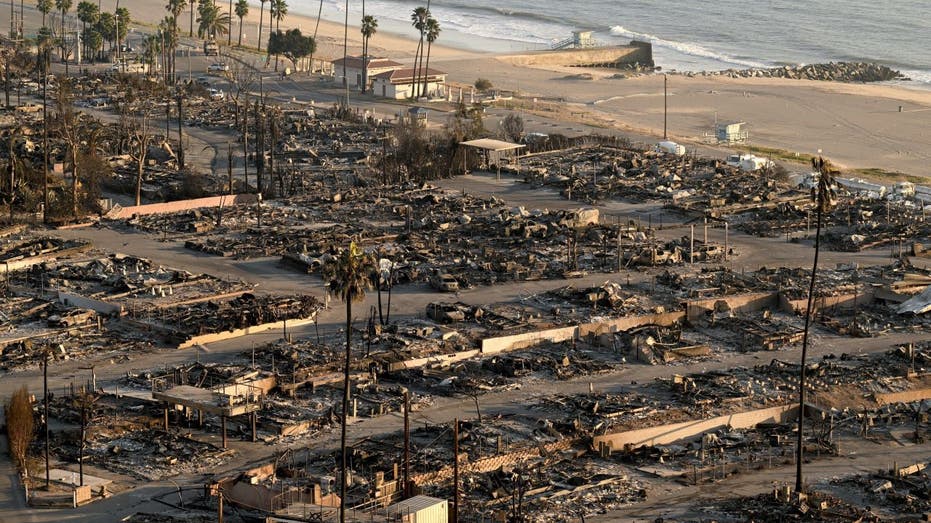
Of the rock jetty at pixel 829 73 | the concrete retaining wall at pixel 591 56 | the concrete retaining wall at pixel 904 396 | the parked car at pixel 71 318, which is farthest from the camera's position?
the concrete retaining wall at pixel 591 56

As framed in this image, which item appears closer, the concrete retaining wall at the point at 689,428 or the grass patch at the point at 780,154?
→ the concrete retaining wall at the point at 689,428

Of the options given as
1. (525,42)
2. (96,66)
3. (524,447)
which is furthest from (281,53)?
(524,447)

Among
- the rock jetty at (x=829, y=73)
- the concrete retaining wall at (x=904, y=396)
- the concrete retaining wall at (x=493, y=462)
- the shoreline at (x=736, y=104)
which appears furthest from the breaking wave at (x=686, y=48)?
the concrete retaining wall at (x=493, y=462)

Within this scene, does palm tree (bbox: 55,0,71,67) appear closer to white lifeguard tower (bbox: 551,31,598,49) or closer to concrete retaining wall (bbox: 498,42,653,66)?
concrete retaining wall (bbox: 498,42,653,66)

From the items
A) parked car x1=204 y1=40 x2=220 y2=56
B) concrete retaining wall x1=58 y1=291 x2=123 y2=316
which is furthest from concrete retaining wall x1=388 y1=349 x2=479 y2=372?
parked car x1=204 y1=40 x2=220 y2=56

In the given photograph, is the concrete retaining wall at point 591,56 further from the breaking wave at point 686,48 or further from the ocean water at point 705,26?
the breaking wave at point 686,48

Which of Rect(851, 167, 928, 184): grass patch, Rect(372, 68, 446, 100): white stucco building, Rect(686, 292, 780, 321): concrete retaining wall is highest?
Rect(372, 68, 446, 100): white stucco building

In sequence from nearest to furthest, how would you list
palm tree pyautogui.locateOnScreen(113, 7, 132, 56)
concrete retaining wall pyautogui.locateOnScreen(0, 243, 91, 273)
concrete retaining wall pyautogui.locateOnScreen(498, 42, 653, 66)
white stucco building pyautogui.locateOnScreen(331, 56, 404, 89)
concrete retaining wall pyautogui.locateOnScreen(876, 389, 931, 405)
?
concrete retaining wall pyautogui.locateOnScreen(876, 389, 931, 405)
concrete retaining wall pyautogui.locateOnScreen(0, 243, 91, 273)
white stucco building pyautogui.locateOnScreen(331, 56, 404, 89)
palm tree pyautogui.locateOnScreen(113, 7, 132, 56)
concrete retaining wall pyautogui.locateOnScreen(498, 42, 653, 66)
